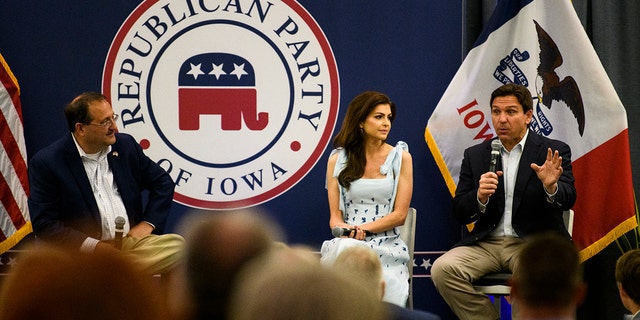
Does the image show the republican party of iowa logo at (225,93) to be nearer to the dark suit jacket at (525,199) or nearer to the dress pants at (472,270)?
the dark suit jacket at (525,199)

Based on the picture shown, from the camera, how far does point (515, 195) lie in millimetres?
4820

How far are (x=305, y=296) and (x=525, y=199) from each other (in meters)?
3.84

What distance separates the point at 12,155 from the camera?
5379 millimetres

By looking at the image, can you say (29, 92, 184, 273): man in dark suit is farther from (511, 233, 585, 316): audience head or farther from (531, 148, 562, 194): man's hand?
(511, 233, 585, 316): audience head

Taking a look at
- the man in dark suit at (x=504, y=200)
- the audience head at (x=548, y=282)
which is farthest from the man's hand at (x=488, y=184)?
the audience head at (x=548, y=282)

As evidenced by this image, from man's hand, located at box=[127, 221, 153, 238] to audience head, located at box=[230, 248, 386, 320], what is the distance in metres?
3.60

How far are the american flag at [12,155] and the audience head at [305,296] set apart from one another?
14.7 ft

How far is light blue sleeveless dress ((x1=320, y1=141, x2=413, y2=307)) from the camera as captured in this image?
4.85 m

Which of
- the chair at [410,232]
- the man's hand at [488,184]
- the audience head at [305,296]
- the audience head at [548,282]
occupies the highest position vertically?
the audience head at [305,296]

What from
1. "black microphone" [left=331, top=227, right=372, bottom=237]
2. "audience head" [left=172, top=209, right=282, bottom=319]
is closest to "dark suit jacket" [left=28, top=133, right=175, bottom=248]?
"black microphone" [left=331, top=227, right=372, bottom=237]

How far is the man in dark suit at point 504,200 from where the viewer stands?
466 centimetres

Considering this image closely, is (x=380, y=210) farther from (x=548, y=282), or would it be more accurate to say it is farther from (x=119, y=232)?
(x=548, y=282)

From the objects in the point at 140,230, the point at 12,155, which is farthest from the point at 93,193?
the point at 12,155

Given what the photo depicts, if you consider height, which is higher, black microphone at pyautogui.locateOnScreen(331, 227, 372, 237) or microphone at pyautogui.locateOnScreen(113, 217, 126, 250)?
microphone at pyautogui.locateOnScreen(113, 217, 126, 250)
